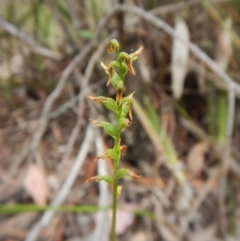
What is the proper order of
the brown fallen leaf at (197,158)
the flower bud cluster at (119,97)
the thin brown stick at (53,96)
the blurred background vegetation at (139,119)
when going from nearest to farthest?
the flower bud cluster at (119,97) < the thin brown stick at (53,96) < the blurred background vegetation at (139,119) < the brown fallen leaf at (197,158)

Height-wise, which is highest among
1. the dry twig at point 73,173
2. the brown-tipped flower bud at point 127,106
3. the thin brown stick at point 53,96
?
the thin brown stick at point 53,96

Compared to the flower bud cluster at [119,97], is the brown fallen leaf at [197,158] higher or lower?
higher

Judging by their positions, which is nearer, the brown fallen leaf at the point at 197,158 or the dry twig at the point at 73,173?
the dry twig at the point at 73,173

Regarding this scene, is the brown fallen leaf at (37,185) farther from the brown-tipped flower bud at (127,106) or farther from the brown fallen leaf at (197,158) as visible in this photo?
the brown-tipped flower bud at (127,106)

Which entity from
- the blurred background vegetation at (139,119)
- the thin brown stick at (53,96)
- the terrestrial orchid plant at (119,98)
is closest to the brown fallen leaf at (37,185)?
the blurred background vegetation at (139,119)

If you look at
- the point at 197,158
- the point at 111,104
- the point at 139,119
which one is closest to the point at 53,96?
the point at 139,119

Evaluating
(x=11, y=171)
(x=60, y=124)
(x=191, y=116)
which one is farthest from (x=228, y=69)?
(x=11, y=171)

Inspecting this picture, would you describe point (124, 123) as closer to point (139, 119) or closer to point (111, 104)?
point (111, 104)

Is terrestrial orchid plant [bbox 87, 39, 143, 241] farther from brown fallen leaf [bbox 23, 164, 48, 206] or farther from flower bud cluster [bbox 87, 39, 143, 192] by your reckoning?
brown fallen leaf [bbox 23, 164, 48, 206]

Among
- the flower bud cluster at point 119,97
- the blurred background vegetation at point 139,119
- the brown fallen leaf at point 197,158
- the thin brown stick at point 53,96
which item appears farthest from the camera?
the brown fallen leaf at point 197,158

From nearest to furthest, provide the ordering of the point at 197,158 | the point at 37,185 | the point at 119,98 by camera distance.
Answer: the point at 119,98, the point at 37,185, the point at 197,158
